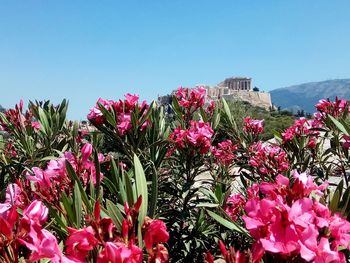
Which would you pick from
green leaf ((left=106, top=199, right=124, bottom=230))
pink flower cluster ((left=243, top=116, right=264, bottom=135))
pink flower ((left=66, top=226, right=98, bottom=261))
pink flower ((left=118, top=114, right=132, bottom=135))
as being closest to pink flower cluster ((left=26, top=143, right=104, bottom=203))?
green leaf ((left=106, top=199, right=124, bottom=230))

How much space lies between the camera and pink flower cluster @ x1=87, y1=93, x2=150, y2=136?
1.78m

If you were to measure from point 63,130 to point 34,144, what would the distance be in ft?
0.68

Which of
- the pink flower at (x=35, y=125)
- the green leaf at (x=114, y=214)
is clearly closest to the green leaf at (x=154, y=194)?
the green leaf at (x=114, y=214)

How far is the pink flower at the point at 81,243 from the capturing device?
2.08 ft

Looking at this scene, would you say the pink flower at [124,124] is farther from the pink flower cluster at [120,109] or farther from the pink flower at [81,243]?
the pink flower at [81,243]

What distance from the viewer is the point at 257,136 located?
2.98 m

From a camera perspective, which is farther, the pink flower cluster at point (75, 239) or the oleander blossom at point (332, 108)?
the oleander blossom at point (332, 108)

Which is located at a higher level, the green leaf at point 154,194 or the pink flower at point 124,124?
the pink flower at point 124,124

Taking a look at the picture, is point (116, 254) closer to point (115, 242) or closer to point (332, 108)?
point (115, 242)

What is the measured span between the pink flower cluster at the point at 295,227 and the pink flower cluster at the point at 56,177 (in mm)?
522

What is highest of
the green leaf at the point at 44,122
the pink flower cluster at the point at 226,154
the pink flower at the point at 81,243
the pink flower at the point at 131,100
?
the pink flower at the point at 131,100

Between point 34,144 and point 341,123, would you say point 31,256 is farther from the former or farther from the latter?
point 34,144

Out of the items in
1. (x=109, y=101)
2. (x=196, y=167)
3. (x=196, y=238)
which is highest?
(x=109, y=101)

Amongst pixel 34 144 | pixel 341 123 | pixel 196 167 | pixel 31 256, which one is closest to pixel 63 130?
pixel 34 144
